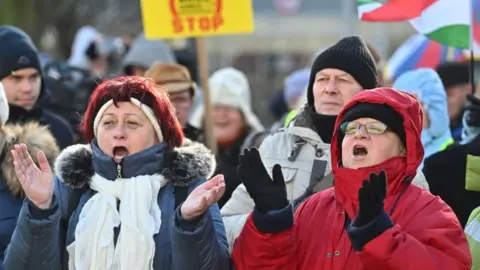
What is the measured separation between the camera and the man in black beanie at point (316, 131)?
5840 millimetres

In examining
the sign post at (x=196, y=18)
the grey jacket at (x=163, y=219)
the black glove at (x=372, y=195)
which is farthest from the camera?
the sign post at (x=196, y=18)

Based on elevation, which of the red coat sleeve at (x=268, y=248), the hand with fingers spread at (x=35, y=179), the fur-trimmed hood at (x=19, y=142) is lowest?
the red coat sleeve at (x=268, y=248)

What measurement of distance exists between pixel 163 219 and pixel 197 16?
3000 millimetres

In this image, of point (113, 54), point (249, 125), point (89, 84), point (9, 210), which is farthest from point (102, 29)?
point (9, 210)

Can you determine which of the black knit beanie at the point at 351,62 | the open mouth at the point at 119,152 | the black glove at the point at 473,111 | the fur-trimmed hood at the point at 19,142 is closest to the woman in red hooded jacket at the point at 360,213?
the open mouth at the point at 119,152

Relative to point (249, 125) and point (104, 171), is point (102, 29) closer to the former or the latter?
point (249, 125)

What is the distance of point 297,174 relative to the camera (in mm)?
5863

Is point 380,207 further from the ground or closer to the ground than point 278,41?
further from the ground

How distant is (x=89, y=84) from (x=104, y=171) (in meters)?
5.82

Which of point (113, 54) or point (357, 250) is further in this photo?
point (113, 54)

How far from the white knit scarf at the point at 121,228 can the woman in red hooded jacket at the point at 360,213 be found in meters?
0.43

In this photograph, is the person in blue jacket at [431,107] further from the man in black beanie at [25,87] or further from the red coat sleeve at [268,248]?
the red coat sleeve at [268,248]

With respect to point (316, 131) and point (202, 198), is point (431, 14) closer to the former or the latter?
point (316, 131)

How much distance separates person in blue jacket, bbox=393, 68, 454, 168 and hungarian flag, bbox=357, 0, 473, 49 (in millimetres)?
580
